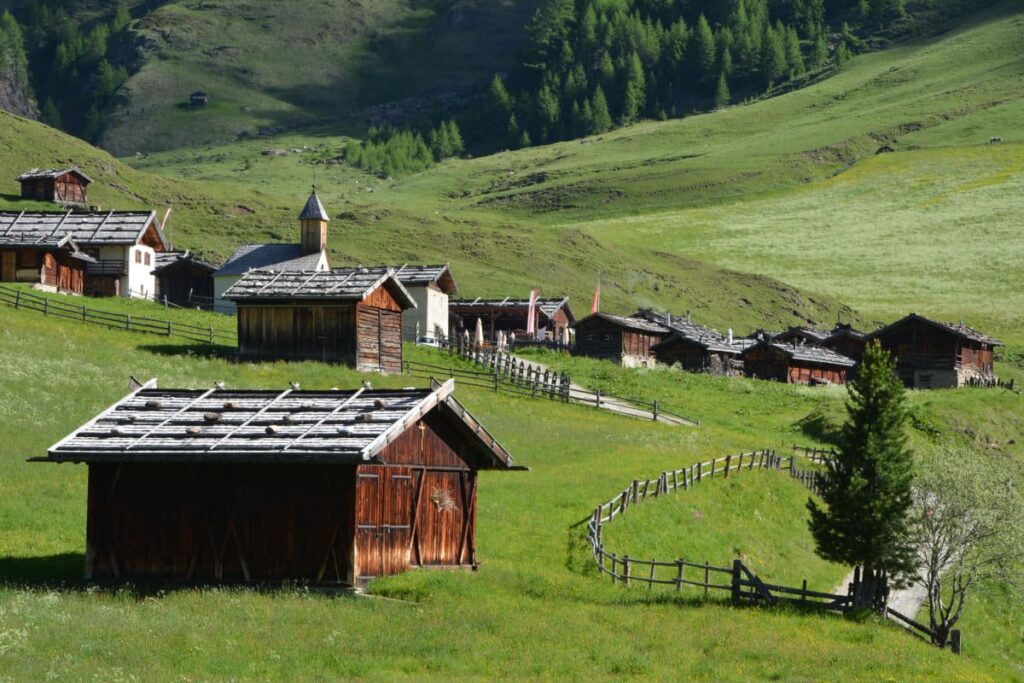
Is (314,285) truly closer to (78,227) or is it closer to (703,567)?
(78,227)

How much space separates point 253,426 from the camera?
32000 millimetres

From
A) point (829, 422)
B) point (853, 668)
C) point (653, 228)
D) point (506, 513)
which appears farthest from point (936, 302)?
point (853, 668)

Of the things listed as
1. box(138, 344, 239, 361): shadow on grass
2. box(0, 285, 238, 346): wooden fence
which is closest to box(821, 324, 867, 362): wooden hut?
box(0, 285, 238, 346): wooden fence

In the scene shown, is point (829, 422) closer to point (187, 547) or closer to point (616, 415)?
point (616, 415)

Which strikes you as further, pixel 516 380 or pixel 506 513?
pixel 516 380

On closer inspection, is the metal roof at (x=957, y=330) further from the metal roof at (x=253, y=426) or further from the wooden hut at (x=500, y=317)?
the metal roof at (x=253, y=426)

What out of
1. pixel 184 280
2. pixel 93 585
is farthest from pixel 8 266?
pixel 93 585

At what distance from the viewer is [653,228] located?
178125 mm

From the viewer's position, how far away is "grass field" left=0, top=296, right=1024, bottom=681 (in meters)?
25.1

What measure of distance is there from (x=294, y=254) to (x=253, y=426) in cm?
5787

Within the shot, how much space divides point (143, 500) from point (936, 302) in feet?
360

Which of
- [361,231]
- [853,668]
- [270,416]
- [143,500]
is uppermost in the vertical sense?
[361,231]

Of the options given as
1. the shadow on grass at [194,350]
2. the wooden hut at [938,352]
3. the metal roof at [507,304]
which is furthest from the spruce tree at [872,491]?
the metal roof at [507,304]

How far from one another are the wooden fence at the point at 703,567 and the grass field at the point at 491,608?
64cm
